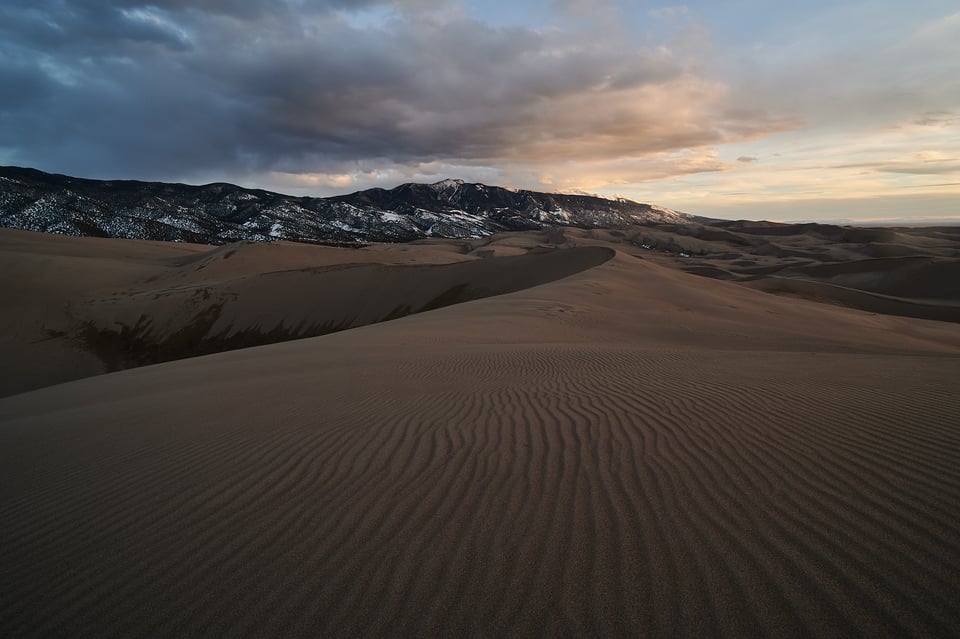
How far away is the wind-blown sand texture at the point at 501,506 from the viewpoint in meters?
2.36

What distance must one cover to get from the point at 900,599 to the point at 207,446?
17.8 ft

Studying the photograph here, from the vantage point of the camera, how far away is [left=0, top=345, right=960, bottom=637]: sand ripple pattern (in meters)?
2.33

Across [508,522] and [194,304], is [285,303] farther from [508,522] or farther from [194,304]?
[508,522]

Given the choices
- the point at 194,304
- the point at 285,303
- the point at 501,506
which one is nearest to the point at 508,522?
the point at 501,506

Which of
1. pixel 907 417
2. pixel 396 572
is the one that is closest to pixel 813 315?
pixel 907 417

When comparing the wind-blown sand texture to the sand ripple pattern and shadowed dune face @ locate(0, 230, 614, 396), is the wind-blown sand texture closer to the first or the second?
the sand ripple pattern

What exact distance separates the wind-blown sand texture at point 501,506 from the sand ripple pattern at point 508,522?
0.6 inches

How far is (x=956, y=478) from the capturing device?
129 inches

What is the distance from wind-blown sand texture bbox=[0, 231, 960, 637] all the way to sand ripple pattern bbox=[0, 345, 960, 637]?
0.02m

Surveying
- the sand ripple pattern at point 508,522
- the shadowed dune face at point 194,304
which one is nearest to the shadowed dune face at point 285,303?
the shadowed dune face at point 194,304

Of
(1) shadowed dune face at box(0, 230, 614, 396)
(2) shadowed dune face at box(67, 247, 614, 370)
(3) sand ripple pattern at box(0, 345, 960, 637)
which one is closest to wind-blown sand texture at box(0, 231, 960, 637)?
(3) sand ripple pattern at box(0, 345, 960, 637)

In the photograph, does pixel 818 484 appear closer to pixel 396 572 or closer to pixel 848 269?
pixel 396 572

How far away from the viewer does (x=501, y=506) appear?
10.7ft

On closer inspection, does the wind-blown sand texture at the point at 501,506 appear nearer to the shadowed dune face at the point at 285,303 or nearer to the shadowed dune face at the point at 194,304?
the shadowed dune face at the point at 194,304
